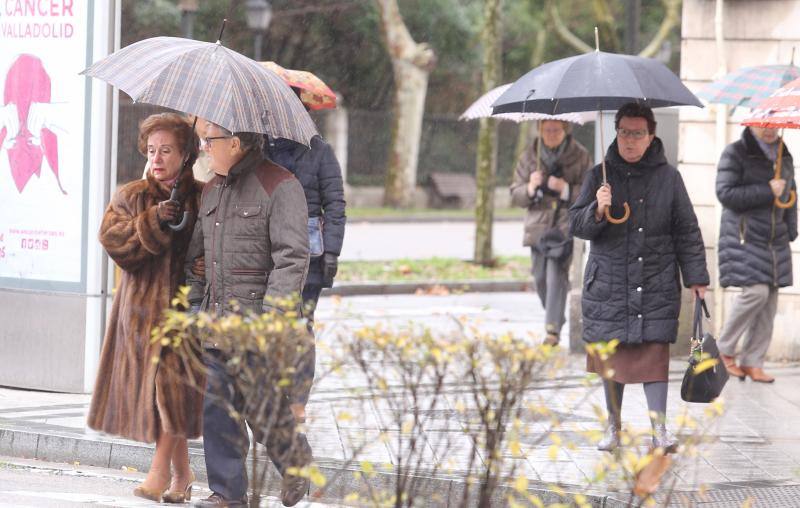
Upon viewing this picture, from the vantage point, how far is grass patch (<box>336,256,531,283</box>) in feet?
64.3

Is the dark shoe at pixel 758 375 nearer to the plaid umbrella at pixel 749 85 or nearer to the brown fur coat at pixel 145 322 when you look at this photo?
the plaid umbrella at pixel 749 85

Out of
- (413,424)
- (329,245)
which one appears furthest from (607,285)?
(413,424)

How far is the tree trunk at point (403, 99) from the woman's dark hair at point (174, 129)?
32319mm

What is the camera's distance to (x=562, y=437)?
7.81 metres

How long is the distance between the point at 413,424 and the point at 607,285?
3384mm

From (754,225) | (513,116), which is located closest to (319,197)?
(513,116)

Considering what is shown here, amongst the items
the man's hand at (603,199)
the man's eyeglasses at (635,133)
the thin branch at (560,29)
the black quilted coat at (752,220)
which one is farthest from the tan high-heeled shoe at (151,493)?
the thin branch at (560,29)

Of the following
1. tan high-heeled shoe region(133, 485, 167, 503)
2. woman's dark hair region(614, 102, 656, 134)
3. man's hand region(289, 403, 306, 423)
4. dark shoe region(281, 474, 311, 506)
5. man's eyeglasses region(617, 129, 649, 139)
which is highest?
woman's dark hair region(614, 102, 656, 134)

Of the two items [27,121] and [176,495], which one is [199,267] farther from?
[27,121]

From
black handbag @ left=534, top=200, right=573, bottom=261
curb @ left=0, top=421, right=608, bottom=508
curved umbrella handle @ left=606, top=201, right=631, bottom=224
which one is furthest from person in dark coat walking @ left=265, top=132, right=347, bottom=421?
black handbag @ left=534, top=200, right=573, bottom=261

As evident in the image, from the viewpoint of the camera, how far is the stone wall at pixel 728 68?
11.3 meters

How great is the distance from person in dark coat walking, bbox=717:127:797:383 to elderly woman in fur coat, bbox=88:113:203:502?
4560mm

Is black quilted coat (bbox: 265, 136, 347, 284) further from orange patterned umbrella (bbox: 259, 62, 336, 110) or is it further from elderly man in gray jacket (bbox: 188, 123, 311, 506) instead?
elderly man in gray jacket (bbox: 188, 123, 311, 506)

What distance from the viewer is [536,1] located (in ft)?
135
